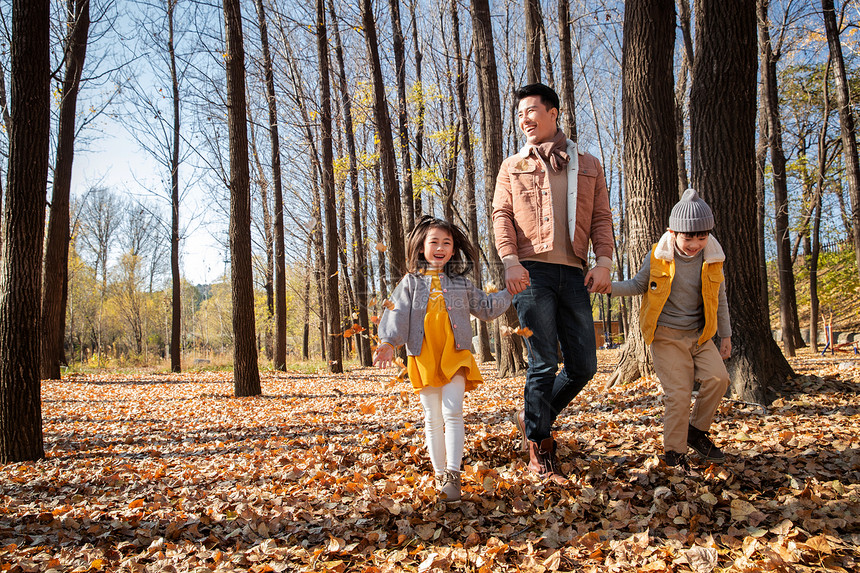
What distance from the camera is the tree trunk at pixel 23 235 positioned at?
461cm

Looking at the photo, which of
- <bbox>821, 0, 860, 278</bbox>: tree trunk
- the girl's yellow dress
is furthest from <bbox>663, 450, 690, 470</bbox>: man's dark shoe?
<bbox>821, 0, 860, 278</bbox>: tree trunk

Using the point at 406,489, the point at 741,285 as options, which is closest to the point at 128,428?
the point at 406,489

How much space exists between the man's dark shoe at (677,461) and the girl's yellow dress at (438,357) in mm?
1329

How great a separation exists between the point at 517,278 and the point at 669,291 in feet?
3.42

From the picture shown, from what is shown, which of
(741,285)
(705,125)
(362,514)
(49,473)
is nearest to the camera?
(362,514)

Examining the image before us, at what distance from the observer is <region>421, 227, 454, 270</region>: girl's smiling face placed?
3.12 metres

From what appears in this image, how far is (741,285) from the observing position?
471 cm

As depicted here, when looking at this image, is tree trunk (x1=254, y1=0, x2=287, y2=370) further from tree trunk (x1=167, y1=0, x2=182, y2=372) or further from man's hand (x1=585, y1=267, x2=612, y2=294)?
man's hand (x1=585, y1=267, x2=612, y2=294)

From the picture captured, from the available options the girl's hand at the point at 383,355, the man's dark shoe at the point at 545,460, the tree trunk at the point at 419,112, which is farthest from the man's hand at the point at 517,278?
the tree trunk at the point at 419,112

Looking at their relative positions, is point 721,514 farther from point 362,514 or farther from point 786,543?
point 362,514

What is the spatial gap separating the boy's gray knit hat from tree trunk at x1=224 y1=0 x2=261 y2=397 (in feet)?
23.3

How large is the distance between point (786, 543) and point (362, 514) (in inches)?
84.5

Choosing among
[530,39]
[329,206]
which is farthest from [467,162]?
[530,39]

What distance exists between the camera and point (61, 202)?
10.8 m
